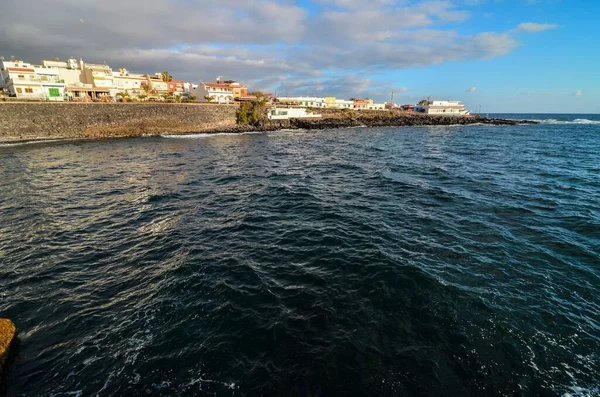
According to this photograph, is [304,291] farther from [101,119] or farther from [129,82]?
[129,82]

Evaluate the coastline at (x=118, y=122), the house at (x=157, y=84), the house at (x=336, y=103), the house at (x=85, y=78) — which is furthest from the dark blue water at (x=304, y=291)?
the house at (x=336, y=103)

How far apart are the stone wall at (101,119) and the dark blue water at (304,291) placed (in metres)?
47.1

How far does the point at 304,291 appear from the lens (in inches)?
424

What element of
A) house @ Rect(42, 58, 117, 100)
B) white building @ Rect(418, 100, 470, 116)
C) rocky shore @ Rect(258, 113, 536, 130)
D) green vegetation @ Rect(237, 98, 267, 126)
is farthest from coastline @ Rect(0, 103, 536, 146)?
white building @ Rect(418, 100, 470, 116)

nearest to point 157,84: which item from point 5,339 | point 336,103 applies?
point 336,103

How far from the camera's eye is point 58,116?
5941cm

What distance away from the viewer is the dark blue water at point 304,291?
294 inches

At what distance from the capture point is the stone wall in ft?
180

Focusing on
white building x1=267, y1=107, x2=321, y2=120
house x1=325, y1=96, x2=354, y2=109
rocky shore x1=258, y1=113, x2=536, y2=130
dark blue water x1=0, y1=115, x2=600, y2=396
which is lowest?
dark blue water x1=0, y1=115, x2=600, y2=396

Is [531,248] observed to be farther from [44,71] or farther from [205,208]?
[44,71]

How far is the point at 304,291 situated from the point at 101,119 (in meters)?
73.4

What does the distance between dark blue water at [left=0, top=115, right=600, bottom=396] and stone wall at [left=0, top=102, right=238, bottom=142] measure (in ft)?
154

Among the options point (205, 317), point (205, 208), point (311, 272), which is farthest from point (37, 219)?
point (311, 272)

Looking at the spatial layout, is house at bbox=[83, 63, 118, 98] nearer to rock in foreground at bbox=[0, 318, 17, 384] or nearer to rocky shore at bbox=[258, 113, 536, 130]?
rocky shore at bbox=[258, 113, 536, 130]
